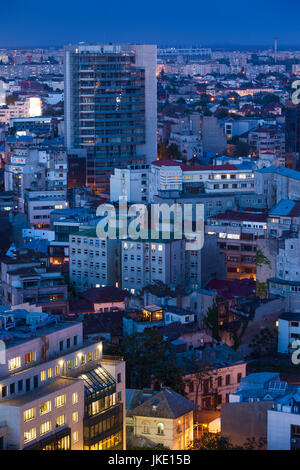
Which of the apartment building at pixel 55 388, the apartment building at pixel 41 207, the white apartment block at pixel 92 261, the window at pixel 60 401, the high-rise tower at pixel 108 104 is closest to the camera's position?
the apartment building at pixel 55 388

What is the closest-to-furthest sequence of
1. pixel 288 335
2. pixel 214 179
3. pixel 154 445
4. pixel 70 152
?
pixel 154 445 < pixel 288 335 < pixel 214 179 < pixel 70 152

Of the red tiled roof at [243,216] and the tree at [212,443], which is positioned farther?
the red tiled roof at [243,216]

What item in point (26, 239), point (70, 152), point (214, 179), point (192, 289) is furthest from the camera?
point (70, 152)

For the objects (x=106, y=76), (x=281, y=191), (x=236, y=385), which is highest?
(x=106, y=76)

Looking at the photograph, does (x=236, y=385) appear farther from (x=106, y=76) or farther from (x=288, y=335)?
(x=106, y=76)

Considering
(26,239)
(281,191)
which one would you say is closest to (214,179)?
(281,191)

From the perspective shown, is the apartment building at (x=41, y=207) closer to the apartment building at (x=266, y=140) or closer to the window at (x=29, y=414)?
the apartment building at (x=266, y=140)

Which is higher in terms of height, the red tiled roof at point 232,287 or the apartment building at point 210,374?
the red tiled roof at point 232,287

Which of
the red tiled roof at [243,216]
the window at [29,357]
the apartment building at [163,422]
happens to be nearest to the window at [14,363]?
the window at [29,357]

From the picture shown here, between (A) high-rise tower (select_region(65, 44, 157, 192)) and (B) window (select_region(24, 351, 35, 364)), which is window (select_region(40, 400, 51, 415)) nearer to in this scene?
(B) window (select_region(24, 351, 35, 364))
